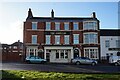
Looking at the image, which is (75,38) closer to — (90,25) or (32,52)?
(90,25)

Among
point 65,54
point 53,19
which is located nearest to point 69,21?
point 53,19

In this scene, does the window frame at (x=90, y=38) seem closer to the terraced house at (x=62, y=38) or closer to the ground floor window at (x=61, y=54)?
the terraced house at (x=62, y=38)

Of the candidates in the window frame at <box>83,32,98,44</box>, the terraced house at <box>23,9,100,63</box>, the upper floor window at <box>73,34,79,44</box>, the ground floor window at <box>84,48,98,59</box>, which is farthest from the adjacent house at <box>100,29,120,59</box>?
the upper floor window at <box>73,34,79,44</box>

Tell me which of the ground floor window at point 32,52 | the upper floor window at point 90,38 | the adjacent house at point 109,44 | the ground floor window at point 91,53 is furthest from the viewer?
the adjacent house at point 109,44

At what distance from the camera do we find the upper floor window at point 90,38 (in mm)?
52906

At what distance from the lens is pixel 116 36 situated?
5647 cm

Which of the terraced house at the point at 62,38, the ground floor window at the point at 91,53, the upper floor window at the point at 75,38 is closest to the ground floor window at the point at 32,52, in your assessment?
the terraced house at the point at 62,38

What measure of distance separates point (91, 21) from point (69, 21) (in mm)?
4826

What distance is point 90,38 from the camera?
174 ft

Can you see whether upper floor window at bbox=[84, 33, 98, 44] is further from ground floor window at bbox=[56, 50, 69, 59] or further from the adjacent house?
ground floor window at bbox=[56, 50, 69, 59]

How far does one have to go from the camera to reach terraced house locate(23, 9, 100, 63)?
52.2 meters

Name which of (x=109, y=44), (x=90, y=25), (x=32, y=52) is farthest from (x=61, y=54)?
(x=109, y=44)

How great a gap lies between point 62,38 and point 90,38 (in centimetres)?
615

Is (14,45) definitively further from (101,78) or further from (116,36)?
(101,78)
